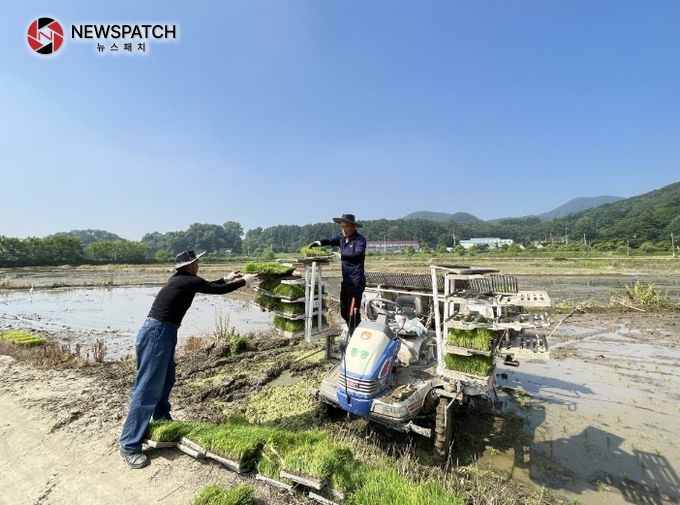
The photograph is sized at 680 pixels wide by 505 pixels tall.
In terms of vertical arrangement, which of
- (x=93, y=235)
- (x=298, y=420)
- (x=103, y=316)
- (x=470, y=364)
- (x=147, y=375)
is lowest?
(x=103, y=316)

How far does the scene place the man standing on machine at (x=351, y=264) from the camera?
5.63 metres

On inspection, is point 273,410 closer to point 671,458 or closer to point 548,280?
point 671,458

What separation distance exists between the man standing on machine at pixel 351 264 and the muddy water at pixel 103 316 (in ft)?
17.1

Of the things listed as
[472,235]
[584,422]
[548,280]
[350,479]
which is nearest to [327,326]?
[350,479]

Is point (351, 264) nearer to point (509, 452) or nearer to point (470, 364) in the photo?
point (470, 364)

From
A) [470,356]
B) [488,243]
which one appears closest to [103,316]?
[470,356]

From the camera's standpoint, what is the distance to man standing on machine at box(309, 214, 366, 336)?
563cm

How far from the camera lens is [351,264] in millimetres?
5672

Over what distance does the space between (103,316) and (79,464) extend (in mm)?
15967

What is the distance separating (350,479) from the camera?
3.15m

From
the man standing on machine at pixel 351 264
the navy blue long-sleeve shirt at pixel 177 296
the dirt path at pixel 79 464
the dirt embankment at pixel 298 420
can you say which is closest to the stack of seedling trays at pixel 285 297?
the man standing on machine at pixel 351 264

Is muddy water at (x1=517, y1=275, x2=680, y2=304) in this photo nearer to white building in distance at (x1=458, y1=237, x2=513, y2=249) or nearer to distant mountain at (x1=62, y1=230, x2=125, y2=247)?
white building in distance at (x1=458, y1=237, x2=513, y2=249)

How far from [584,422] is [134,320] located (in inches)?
661

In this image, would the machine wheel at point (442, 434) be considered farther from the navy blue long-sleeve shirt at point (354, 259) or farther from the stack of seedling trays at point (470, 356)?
the navy blue long-sleeve shirt at point (354, 259)
